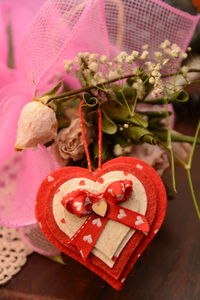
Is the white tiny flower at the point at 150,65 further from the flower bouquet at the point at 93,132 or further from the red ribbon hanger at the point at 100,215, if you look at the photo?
the red ribbon hanger at the point at 100,215

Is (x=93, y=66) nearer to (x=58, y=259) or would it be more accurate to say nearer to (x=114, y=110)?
Result: (x=114, y=110)

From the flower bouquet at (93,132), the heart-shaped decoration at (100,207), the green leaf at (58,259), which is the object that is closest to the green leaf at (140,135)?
the flower bouquet at (93,132)

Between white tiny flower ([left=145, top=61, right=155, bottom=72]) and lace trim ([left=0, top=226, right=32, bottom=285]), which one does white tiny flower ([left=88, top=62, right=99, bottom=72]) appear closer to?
white tiny flower ([left=145, top=61, right=155, bottom=72])

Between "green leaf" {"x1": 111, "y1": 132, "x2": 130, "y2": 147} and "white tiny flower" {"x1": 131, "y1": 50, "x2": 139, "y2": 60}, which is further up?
"white tiny flower" {"x1": 131, "y1": 50, "x2": 139, "y2": 60}

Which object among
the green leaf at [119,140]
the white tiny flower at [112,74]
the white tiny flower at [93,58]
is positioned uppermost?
the white tiny flower at [93,58]

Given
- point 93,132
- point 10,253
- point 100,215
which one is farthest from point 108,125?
point 10,253

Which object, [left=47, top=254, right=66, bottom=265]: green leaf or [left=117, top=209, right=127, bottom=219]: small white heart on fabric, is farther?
[left=47, top=254, right=66, bottom=265]: green leaf

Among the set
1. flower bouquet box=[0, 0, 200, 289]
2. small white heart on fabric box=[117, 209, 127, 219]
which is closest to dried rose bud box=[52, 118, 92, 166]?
flower bouquet box=[0, 0, 200, 289]
